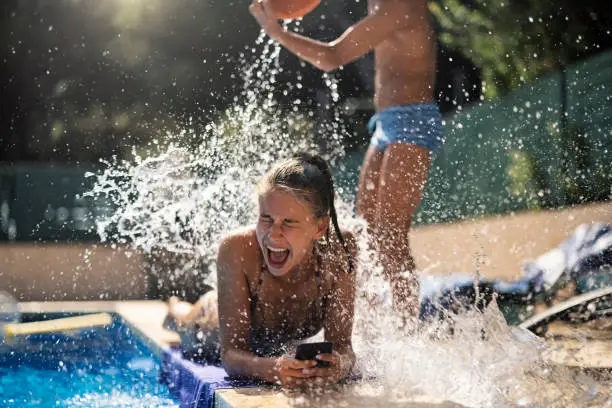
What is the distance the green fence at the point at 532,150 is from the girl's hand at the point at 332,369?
3938mm

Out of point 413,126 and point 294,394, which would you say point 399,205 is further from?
point 294,394

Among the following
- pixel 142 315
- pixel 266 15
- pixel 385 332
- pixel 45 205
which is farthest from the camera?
pixel 45 205

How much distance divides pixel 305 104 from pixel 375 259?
5.61 m

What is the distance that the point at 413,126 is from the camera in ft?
10.0

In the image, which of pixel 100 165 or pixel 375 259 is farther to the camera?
pixel 100 165

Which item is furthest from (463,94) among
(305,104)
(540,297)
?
(540,297)

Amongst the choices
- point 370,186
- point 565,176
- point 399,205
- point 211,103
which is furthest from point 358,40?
point 211,103

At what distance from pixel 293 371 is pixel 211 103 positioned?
232 inches

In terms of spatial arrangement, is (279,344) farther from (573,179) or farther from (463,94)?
(463,94)

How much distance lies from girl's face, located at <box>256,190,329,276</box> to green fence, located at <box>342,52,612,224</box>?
12.8 ft

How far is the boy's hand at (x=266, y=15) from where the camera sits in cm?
291

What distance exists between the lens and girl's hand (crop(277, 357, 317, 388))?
78.3 inches

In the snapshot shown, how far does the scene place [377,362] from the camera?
2314mm

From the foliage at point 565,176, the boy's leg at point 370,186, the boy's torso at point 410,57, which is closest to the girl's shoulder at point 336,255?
the boy's leg at point 370,186
